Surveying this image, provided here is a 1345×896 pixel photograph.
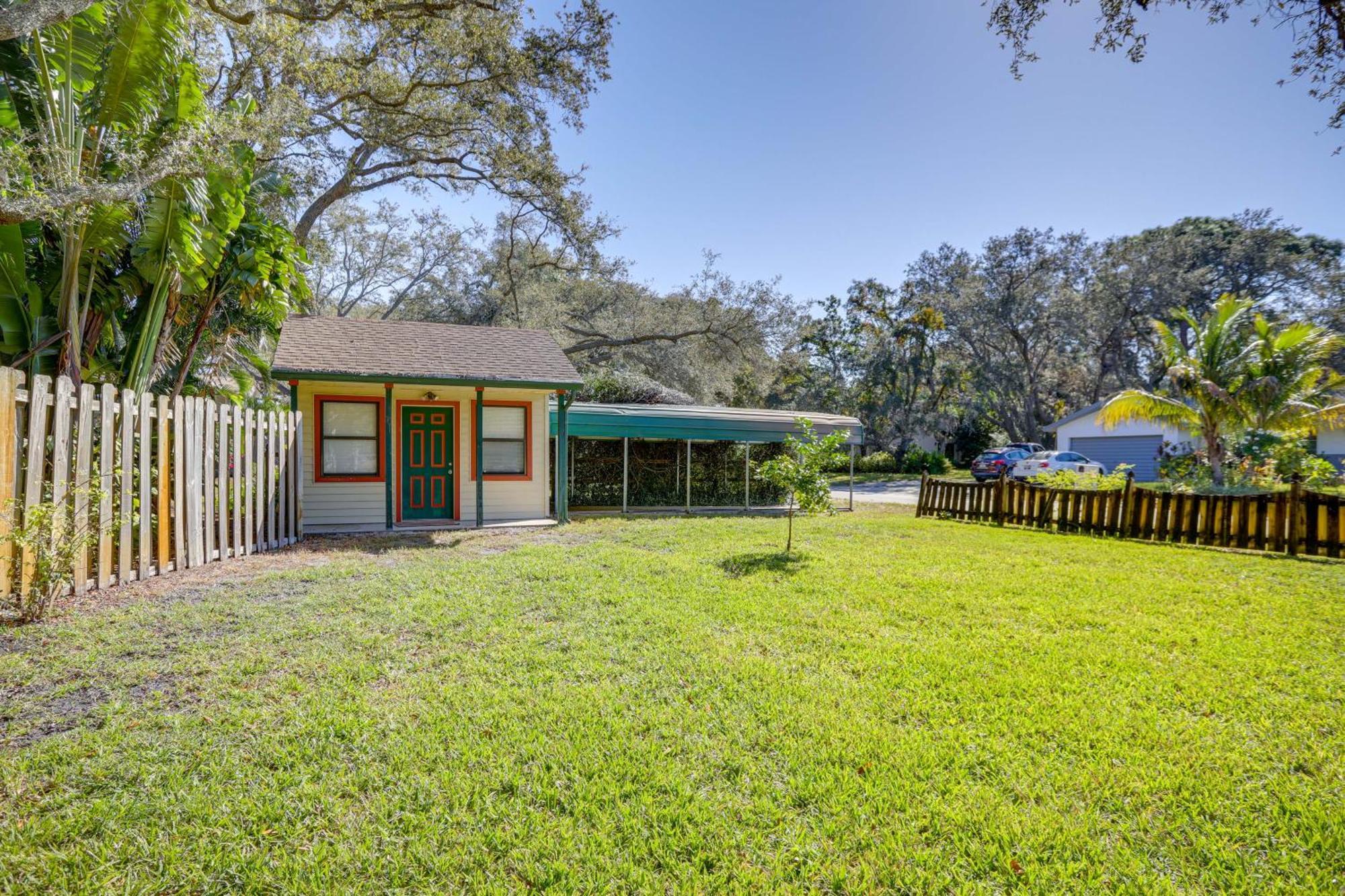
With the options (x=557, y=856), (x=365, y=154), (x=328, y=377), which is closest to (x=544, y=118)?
(x=365, y=154)

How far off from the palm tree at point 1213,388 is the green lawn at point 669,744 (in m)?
9.39

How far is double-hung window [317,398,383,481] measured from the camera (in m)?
10.8

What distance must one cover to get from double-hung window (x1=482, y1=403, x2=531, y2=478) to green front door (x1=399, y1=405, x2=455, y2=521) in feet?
2.24

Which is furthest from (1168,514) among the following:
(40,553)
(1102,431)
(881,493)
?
(1102,431)

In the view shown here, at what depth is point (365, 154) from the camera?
15508mm

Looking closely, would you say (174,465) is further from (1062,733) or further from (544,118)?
(544,118)

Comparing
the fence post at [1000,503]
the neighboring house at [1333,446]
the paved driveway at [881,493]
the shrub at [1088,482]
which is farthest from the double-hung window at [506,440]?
the neighboring house at [1333,446]

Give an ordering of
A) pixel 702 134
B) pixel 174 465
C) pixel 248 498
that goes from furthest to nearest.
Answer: pixel 702 134 → pixel 248 498 → pixel 174 465

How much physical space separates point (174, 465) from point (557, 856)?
6.53 m

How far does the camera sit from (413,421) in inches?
448

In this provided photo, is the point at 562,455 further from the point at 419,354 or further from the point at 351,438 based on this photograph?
the point at 351,438

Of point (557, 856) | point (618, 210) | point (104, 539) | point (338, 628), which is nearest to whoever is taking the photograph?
point (557, 856)

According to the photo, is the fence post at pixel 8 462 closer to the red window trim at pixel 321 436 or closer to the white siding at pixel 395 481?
the white siding at pixel 395 481

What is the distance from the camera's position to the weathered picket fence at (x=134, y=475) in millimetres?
4691
